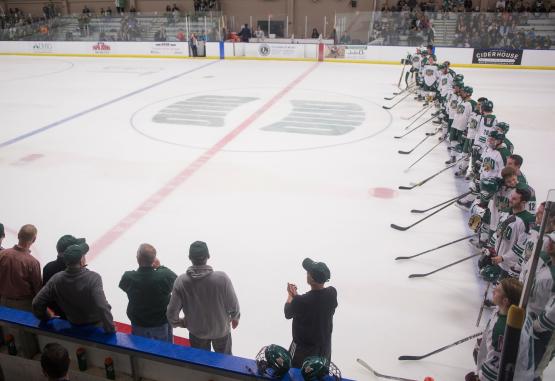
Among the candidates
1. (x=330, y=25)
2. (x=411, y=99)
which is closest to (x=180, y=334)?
(x=411, y=99)

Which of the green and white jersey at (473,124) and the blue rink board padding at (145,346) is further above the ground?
the green and white jersey at (473,124)

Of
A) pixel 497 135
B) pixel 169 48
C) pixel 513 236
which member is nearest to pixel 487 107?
pixel 497 135

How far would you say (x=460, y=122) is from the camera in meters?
7.15

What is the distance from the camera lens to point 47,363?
6.62ft

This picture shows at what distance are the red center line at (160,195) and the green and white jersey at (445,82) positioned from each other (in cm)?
393

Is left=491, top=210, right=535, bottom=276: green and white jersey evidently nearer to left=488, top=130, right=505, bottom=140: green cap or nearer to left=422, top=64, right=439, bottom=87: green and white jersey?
left=488, top=130, right=505, bottom=140: green cap

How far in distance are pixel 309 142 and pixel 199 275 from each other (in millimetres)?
6270

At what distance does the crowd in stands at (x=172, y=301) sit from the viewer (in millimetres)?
2697

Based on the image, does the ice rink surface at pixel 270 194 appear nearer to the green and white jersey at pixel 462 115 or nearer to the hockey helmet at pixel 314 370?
the green and white jersey at pixel 462 115

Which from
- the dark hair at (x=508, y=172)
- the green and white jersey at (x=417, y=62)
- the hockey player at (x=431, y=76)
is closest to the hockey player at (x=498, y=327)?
the dark hair at (x=508, y=172)

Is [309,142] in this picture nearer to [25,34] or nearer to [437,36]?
[437,36]

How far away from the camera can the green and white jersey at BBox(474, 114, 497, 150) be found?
18.9 feet

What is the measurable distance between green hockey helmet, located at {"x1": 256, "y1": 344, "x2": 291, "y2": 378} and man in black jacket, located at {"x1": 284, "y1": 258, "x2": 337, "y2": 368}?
0.46 m

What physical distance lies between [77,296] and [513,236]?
3086mm
